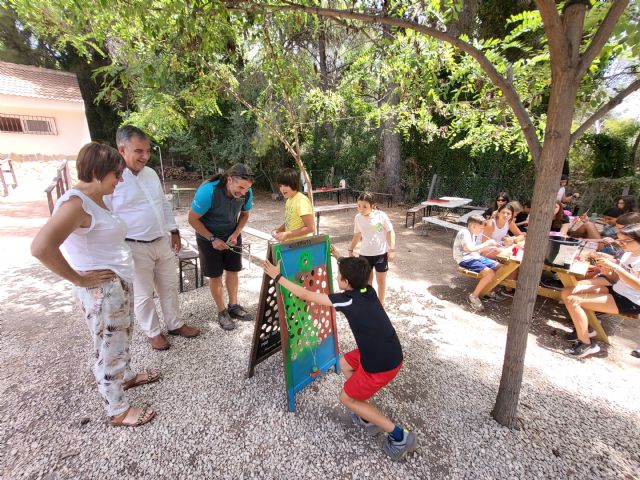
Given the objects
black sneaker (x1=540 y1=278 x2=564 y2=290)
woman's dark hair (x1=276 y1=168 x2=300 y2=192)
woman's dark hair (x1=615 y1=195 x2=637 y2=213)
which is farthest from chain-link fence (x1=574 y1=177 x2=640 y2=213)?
woman's dark hair (x1=276 y1=168 x2=300 y2=192)

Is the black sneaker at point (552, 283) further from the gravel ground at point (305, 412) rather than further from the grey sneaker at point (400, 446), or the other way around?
the grey sneaker at point (400, 446)

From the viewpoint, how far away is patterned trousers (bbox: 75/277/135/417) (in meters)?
1.92

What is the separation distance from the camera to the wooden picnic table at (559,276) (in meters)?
3.32

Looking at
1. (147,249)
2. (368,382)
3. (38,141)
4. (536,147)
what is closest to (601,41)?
(536,147)

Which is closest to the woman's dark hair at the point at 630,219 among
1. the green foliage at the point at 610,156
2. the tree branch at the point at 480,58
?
the tree branch at the point at 480,58

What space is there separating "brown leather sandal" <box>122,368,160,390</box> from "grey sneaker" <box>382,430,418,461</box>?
1917 mm

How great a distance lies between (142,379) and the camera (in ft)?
8.46

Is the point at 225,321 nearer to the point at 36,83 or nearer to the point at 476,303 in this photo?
the point at 476,303

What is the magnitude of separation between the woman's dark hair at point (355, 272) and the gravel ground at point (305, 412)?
1.12m

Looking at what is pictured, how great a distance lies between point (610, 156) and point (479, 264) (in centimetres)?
1103

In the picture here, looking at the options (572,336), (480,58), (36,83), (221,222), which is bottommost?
(572,336)

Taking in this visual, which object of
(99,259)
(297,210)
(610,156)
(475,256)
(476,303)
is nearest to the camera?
(99,259)

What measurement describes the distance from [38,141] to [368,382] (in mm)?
17276

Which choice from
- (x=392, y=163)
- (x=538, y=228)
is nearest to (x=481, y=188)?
(x=392, y=163)
